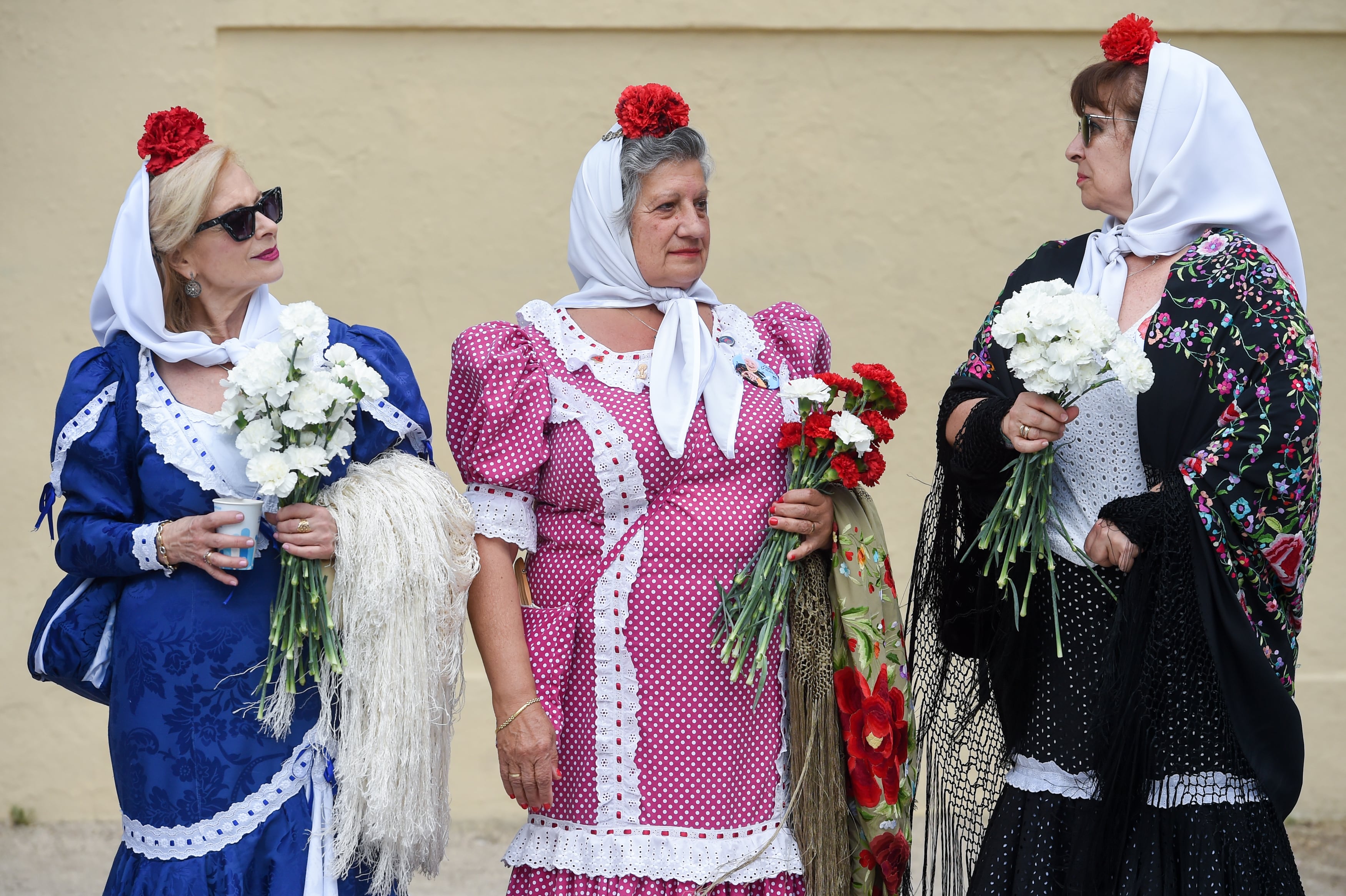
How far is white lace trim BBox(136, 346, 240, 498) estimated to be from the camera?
9.59 feet

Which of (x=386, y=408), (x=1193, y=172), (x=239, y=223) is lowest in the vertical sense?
(x=386, y=408)

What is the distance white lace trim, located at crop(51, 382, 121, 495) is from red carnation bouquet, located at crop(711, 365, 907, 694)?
1397 millimetres

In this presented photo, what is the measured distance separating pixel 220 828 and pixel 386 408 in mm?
976

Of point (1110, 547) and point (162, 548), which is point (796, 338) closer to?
point (1110, 547)

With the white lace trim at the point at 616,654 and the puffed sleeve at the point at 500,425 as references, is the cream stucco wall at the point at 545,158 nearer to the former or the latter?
the puffed sleeve at the point at 500,425

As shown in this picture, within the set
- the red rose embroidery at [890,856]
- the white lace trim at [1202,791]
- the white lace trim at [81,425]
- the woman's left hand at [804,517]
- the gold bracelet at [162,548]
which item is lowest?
the red rose embroidery at [890,856]

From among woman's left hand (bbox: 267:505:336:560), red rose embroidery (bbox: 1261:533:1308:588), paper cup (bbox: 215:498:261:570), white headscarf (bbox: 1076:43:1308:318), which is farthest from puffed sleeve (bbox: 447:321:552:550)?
red rose embroidery (bbox: 1261:533:1308:588)

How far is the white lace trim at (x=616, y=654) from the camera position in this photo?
9.98 feet

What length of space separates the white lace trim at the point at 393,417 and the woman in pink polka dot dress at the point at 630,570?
0.39 ft

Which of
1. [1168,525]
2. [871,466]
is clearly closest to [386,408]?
[871,466]

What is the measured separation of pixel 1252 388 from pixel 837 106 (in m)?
2.87

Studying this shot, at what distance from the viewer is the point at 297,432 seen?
2834mm

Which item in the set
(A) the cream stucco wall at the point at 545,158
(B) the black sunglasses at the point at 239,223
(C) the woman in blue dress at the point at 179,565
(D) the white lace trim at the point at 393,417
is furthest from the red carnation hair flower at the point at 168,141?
(A) the cream stucco wall at the point at 545,158

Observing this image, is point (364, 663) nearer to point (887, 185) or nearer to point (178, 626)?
point (178, 626)
